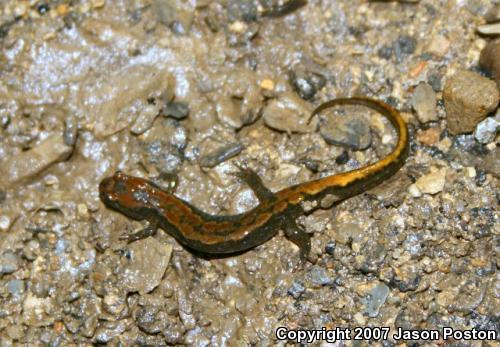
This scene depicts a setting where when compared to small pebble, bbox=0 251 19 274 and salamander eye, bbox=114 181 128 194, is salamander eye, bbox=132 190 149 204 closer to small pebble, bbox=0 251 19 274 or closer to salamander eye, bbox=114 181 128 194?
salamander eye, bbox=114 181 128 194

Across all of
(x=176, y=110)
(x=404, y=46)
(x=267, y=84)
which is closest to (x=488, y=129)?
(x=404, y=46)

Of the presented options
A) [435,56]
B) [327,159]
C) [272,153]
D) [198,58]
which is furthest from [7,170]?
[435,56]

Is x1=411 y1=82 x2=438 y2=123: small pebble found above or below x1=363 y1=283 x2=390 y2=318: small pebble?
above

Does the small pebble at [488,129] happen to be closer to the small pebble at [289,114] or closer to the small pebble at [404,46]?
the small pebble at [404,46]

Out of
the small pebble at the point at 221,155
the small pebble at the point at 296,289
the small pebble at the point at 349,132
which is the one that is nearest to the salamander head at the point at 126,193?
the small pebble at the point at 221,155

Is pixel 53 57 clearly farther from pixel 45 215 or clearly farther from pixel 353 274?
pixel 353 274

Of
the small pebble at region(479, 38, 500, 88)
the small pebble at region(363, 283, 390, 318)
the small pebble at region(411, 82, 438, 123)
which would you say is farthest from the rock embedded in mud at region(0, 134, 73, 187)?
the small pebble at region(479, 38, 500, 88)

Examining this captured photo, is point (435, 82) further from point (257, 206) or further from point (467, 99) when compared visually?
point (257, 206)
